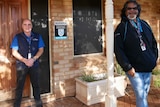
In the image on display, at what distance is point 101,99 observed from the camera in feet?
14.5

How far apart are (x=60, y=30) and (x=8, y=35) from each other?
979 millimetres

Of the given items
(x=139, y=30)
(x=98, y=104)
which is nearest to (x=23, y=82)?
(x=98, y=104)

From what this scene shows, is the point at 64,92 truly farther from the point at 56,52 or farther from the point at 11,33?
the point at 11,33

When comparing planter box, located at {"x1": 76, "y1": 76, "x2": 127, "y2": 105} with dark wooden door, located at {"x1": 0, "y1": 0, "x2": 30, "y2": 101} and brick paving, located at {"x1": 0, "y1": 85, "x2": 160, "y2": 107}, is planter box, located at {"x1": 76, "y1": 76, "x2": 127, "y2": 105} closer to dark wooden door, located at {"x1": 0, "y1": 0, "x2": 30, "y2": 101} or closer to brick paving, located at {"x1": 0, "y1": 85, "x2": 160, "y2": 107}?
brick paving, located at {"x1": 0, "y1": 85, "x2": 160, "y2": 107}

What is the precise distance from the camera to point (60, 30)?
4.40 m

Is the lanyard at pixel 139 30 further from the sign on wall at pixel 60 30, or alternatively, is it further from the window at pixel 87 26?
the window at pixel 87 26

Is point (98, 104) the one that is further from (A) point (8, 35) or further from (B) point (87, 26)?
(A) point (8, 35)

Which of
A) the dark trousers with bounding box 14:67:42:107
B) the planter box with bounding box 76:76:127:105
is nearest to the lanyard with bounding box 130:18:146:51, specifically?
the planter box with bounding box 76:76:127:105

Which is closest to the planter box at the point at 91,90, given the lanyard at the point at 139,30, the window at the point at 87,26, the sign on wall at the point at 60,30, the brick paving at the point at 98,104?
the brick paving at the point at 98,104

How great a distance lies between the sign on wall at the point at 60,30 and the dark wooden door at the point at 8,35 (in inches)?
24.2

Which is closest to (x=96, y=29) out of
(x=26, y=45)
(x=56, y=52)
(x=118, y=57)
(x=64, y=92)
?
(x=56, y=52)

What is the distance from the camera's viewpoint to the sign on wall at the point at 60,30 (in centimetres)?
435

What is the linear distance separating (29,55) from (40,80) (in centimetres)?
74

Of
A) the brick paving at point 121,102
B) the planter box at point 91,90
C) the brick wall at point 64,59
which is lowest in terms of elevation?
the brick paving at point 121,102
